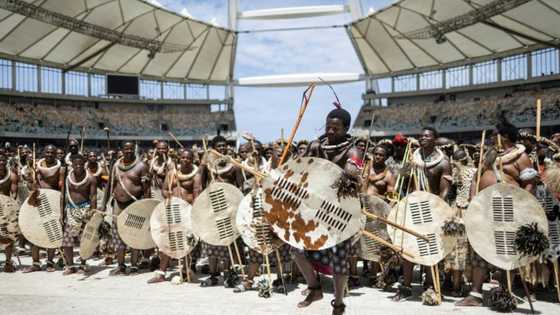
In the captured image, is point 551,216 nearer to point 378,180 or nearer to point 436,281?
point 436,281

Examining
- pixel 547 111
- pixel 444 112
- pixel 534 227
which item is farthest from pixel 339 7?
pixel 534 227

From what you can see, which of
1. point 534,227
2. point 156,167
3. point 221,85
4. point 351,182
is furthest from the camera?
point 221,85

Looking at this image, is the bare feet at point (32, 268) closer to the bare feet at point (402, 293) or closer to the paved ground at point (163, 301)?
the paved ground at point (163, 301)

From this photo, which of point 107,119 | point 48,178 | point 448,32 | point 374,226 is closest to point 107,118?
point 107,119

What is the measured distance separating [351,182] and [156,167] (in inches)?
265

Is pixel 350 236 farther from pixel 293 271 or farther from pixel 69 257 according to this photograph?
pixel 69 257

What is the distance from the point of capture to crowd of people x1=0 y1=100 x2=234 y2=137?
39.6 metres

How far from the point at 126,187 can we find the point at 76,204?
3.28ft

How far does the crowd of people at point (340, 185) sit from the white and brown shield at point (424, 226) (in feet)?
0.72

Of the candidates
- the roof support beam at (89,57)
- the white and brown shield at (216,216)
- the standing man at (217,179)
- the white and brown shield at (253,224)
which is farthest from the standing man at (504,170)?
the roof support beam at (89,57)

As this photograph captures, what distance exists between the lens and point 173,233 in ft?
26.3

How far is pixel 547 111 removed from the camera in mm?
35156

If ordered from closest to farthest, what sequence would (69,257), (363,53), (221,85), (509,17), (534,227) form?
1. (534,227)
2. (69,257)
3. (509,17)
4. (363,53)
5. (221,85)

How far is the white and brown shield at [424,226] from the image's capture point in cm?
641
